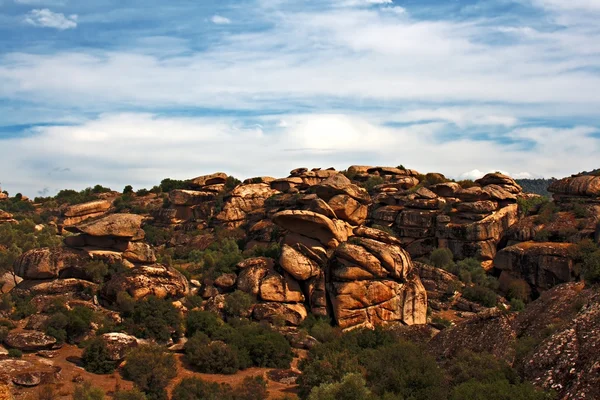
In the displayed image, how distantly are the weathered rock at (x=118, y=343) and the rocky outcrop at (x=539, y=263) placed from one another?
32716 mm

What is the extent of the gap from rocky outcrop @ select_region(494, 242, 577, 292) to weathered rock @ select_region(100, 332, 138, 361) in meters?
32.7

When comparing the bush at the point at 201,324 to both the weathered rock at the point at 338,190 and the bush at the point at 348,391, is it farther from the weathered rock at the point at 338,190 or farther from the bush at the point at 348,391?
the weathered rock at the point at 338,190

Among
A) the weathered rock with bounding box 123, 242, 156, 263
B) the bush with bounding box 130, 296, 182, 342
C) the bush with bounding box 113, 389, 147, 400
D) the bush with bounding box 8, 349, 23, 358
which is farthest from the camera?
the weathered rock with bounding box 123, 242, 156, 263

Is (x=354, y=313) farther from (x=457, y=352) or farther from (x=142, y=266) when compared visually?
(x=457, y=352)

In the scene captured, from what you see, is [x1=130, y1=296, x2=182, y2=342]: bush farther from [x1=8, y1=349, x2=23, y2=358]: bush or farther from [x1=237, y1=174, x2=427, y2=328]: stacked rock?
[x1=8, y1=349, x2=23, y2=358]: bush

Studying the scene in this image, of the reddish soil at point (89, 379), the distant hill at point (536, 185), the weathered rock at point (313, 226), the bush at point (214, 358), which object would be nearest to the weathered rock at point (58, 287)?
the reddish soil at point (89, 379)

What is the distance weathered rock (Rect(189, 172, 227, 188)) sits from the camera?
7824cm

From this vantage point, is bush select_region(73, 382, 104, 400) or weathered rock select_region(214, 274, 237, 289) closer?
bush select_region(73, 382, 104, 400)

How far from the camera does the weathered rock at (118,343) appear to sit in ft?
98.8

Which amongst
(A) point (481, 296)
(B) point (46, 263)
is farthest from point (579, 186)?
(B) point (46, 263)

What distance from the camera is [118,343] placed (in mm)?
30797

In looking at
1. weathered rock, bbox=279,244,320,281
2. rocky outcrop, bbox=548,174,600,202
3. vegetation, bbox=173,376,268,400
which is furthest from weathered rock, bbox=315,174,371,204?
rocky outcrop, bbox=548,174,600,202

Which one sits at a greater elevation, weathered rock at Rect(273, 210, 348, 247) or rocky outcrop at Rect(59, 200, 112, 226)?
rocky outcrop at Rect(59, 200, 112, 226)

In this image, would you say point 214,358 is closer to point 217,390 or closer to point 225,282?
point 217,390
